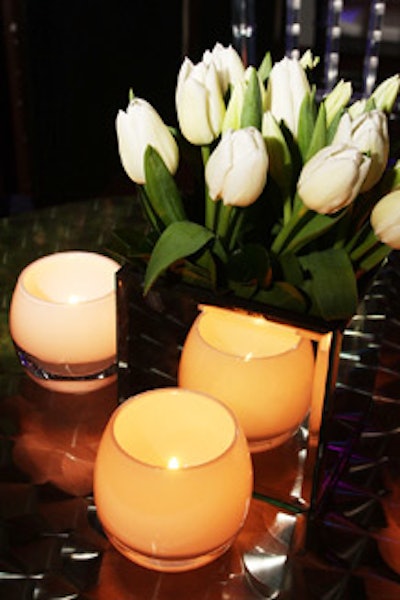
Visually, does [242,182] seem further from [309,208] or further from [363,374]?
[363,374]

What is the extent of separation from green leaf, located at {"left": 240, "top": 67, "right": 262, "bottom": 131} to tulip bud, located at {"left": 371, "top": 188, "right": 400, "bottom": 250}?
0.10 m

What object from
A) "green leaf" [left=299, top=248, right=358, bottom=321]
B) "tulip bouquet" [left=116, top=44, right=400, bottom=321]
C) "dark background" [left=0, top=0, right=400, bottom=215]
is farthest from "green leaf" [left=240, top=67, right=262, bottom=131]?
"dark background" [left=0, top=0, right=400, bottom=215]

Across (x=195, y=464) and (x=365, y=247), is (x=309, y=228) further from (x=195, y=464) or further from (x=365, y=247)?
(x=195, y=464)

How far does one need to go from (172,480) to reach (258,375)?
136 mm

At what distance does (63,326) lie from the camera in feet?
2.25

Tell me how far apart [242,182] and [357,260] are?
135mm

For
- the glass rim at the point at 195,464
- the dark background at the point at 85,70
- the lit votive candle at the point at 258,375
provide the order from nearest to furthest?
the glass rim at the point at 195,464, the lit votive candle at the point at 258,375, the dark background at the point at 85,70

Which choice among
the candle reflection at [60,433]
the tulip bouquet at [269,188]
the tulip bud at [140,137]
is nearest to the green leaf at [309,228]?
the tulip bouquet at [269,188]

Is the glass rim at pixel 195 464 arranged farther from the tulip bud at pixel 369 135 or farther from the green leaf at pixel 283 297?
the tulip bud at pixel 369 135

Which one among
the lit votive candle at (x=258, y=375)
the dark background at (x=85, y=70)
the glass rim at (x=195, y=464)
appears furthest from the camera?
the dark background at (x=85, y=70)

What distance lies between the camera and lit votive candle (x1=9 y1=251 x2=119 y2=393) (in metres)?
0.69

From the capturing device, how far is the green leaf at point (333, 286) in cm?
55

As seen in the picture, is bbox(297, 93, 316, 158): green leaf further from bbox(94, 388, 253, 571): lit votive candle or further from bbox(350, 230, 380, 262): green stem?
bbox(94, 388, 253, 571): lit votive candle

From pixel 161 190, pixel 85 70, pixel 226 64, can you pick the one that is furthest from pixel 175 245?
pixel 85 70
